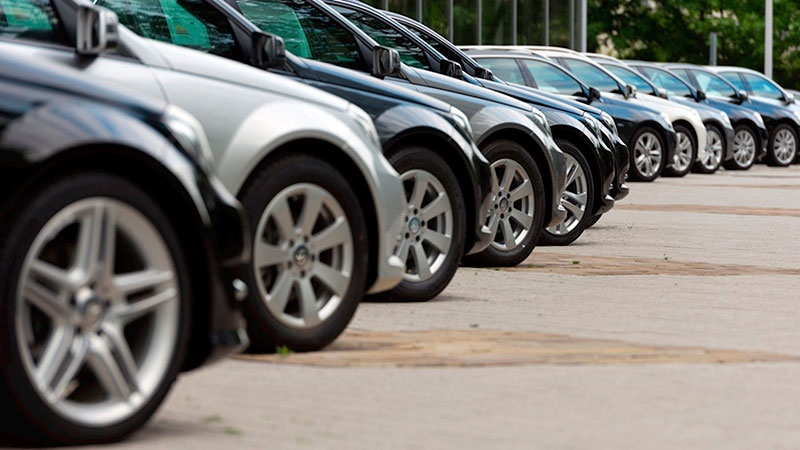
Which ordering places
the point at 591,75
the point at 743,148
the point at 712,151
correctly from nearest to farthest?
1. the point at 591,75
2. the point at 712,151
3. the point at 743,148

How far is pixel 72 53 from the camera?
6.23m

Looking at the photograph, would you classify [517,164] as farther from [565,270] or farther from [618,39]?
[618,39]

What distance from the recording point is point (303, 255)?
7.11 meters

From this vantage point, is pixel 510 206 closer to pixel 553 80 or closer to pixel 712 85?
pixel 553 80

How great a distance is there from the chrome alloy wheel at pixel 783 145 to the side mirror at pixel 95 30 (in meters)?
26.5

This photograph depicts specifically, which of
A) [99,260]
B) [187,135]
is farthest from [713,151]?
[99,260]

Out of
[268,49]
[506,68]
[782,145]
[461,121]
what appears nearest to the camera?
[268,49]

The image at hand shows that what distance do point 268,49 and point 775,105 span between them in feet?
80.4

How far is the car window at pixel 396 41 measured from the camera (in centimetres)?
1185

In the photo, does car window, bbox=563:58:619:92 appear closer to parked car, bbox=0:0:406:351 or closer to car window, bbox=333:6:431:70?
car window, bbox=333:6:431:70

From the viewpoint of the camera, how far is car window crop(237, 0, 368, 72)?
1009 centimetres

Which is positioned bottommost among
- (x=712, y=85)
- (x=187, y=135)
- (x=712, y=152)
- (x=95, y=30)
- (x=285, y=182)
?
(x=712, y=152)

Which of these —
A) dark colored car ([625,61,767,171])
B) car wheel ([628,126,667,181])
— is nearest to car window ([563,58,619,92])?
car wheel ([628,126,667,181])

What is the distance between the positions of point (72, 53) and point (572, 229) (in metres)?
7.96
